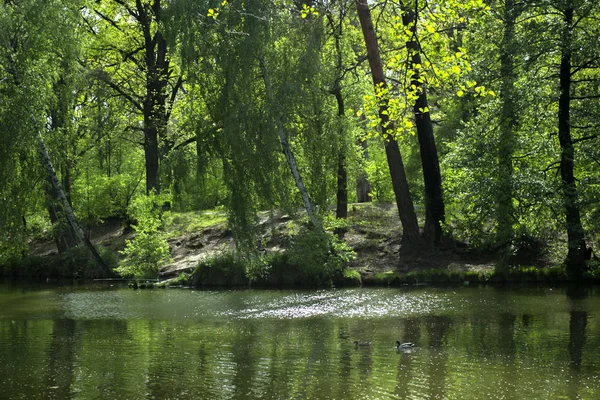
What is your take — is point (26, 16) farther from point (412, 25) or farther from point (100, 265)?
point (412, 25)

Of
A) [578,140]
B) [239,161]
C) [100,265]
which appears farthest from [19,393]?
[100,265]

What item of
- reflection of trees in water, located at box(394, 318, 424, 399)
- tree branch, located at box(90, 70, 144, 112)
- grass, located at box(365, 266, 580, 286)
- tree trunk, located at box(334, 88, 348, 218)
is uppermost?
tree branch, located at box(90, 70, 144, 112)

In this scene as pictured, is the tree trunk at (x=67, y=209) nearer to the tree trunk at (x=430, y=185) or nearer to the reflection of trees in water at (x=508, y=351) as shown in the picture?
the tree trunk at (x=430, y=185)

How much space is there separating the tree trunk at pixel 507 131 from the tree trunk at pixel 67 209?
12595 mm

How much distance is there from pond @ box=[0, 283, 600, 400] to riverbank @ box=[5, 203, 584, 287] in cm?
120

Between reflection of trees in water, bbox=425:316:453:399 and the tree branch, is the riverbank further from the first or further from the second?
reflection of trees in water, bbox=425:316:453:399

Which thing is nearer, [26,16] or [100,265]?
[26,16]

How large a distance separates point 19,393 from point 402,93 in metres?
6.74

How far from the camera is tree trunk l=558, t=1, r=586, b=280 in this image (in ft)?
56.8

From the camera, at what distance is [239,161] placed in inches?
758

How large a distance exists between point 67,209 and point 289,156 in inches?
290

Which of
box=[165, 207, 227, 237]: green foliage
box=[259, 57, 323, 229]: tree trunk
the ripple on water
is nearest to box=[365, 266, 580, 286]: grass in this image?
the ripple on water

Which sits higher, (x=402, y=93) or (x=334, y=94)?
(x=334, y=94)

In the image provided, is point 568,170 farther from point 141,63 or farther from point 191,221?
point 141,63
